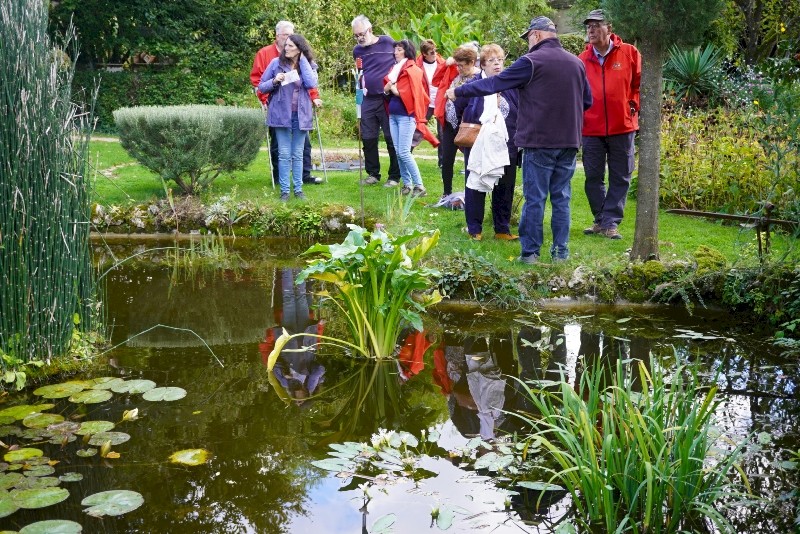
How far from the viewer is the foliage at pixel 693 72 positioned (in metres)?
13.9

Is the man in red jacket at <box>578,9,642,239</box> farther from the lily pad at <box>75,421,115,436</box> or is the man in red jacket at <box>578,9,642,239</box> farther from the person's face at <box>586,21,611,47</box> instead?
the lily pad at <box>75,421,115,436</box>

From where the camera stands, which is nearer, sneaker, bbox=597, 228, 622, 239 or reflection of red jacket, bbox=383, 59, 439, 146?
sneaker, bbox=597, 228, 622, 239

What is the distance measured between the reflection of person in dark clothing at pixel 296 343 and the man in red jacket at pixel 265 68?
3358 mm

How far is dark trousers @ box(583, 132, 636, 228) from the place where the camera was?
830 centimetres

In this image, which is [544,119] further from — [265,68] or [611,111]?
[265,68]

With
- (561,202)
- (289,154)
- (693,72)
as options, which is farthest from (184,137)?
(693,72)

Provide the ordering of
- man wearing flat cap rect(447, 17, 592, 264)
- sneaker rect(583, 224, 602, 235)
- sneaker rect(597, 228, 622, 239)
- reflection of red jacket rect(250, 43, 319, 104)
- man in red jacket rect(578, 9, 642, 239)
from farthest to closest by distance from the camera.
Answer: reflection of red jacket rect(250, 43, 319, 104)
sneaker rect(583, 224, 602, 235)
sneaker rect(597, 228, 622, 239)
man in red jacket rect(578, 9, 642, 239)
man wearing flat cap rect(447, 17, 592, 264)

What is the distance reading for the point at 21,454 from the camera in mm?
4219

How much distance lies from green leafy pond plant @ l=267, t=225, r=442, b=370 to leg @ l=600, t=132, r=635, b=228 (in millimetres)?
3184

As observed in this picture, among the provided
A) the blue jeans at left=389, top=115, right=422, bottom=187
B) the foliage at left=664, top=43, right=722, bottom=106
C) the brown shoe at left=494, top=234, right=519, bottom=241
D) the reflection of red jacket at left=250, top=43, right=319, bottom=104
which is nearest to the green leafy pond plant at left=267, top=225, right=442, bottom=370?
the brown shoe at left=494, top=234, right=519, bottom=241

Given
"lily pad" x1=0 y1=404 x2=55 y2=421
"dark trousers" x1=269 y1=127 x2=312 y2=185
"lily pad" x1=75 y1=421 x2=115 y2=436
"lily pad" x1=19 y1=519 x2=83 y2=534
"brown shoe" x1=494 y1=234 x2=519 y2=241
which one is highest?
"dark trousers" x1=269 y1=127 x2=312 y2=185

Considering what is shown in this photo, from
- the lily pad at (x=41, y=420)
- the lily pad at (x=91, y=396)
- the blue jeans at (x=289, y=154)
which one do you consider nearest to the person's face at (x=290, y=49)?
the blue jeans at (x=289, y=154)

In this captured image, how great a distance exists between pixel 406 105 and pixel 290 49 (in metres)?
1.39

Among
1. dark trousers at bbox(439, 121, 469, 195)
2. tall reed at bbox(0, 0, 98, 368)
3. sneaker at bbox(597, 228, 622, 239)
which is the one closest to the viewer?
tall reed at bbox(0, 0, 98, 368)
